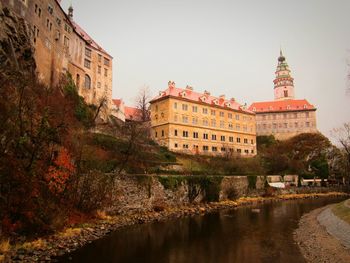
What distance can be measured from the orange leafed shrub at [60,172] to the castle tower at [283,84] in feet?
262

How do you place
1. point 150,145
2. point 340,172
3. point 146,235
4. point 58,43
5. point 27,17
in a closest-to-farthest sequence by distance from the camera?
point 146,235 → point 27,17 → point 58,43 → point 150,145 → point 340,172

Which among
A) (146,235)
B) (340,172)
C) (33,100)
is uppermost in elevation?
(33,100)

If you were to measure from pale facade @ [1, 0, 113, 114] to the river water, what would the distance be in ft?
60.6

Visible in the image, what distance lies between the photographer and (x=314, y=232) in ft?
61.9

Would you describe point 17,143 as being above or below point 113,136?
below

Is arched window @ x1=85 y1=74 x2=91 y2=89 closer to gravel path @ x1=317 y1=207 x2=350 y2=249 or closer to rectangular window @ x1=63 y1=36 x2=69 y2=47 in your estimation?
rectangular window @ x1=63 y1=36 x2=69 y2=47

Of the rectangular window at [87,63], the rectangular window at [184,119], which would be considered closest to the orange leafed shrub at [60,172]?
the rectangular window at [87,63]

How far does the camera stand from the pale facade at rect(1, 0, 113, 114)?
2736 cm

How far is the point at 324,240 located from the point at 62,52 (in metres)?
31.6

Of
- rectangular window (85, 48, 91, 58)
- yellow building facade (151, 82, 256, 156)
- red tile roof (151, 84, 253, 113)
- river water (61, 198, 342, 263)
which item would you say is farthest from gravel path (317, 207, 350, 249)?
rectangular window (85, 48, 91, 58)

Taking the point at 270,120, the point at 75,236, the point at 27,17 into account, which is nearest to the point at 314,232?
the point at 75,236

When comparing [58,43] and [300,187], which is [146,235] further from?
[300,187]

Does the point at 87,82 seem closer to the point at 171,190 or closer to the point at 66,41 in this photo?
the point at 66,41

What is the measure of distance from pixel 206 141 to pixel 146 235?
31.3 metres
